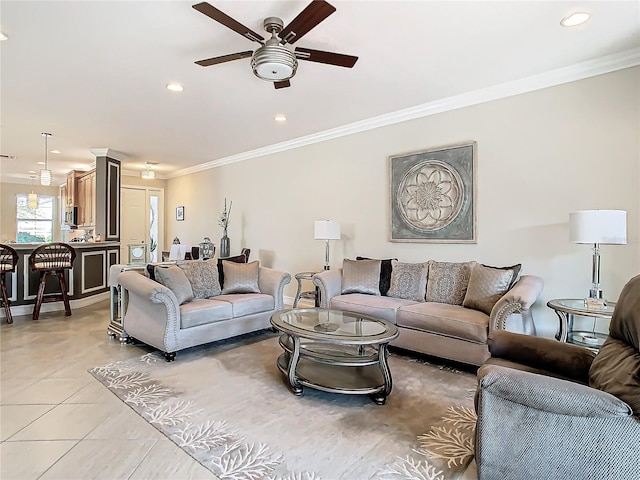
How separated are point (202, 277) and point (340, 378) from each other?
2.13 metres

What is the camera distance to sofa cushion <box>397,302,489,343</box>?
291 centimetres

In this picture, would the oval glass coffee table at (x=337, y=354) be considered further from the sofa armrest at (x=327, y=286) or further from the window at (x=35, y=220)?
the window at (x=35, y=220)

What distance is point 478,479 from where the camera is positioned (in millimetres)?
1674

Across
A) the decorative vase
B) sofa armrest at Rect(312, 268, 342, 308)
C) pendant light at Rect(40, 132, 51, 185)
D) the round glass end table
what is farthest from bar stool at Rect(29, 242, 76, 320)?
the round glass end table

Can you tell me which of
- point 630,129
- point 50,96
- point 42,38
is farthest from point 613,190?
point 50,96

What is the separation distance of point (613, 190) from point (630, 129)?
19.9 inches

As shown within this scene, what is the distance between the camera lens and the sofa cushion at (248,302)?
3819 millimetres

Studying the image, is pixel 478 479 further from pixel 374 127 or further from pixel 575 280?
pixel 374 127

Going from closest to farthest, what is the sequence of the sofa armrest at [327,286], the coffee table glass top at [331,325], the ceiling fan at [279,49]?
1. the ceiling fan at [279,49]
2. the coffee table glass top at [331,325]
3. the sofa armrest at [327,286]

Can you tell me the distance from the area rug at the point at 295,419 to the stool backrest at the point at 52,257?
2.64 m

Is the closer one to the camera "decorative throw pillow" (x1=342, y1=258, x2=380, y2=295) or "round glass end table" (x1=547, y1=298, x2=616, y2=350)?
"round glass end table" (x1=547, y1=298, x2=616, y2=350)

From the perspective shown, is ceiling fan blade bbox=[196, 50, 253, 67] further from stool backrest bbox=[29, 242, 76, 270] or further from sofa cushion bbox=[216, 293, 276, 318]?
stool backrest bbox=[29, 242, 76, 270]

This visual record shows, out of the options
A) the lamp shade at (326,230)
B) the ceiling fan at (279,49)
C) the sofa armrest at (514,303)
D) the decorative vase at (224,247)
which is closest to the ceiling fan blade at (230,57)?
the ceiling fan at (279,49)

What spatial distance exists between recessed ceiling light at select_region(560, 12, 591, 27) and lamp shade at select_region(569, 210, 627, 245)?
1332 millimetres
